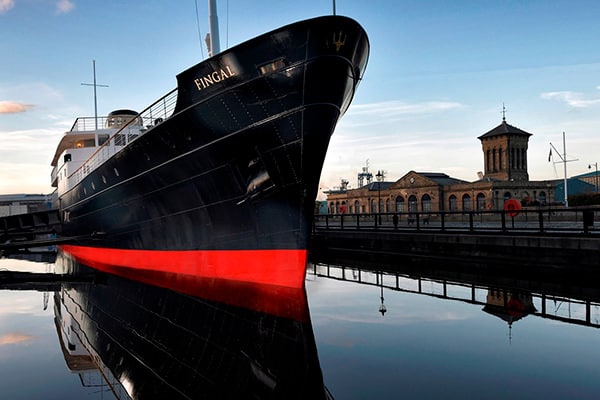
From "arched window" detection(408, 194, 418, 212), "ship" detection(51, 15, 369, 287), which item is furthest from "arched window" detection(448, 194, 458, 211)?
"ship" detection(51, 15, 369, 287)

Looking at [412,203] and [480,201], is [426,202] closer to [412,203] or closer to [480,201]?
[412,203]

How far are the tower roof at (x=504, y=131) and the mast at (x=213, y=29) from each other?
2783 inches

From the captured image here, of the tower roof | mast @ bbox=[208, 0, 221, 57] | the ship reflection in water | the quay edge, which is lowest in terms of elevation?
the ship reflection in water

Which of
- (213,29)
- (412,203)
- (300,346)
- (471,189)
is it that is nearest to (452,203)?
(471,189)

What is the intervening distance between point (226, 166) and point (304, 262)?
257cm

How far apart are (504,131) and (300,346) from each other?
77524 mm

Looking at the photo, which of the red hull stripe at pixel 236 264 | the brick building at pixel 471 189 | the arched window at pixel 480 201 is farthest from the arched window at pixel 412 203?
the red hull stripe at pixel 236 264

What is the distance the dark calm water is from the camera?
5.34 meters

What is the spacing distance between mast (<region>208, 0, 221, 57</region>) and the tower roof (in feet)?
232

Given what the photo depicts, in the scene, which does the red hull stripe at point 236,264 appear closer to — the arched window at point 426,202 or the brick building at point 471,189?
the brick building at point 471,189

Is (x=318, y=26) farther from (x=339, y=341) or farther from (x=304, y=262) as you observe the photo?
(x=339, y=341)

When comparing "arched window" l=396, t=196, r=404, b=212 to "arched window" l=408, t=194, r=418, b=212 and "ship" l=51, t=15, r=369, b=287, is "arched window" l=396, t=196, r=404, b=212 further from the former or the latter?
"ship" l=51, t=15, r=369, b=287

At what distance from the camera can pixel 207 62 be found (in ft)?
32.7

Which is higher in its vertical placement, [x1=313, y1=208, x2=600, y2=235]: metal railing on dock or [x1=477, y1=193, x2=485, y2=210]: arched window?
[x1=477, y1=193, x2=485, y2=210]: arched window
